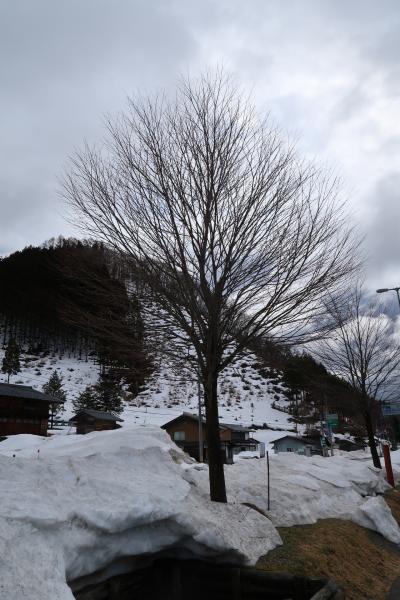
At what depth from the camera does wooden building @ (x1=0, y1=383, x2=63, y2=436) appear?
1417 inches

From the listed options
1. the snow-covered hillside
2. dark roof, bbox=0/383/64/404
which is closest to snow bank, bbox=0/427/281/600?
dark roof, bbox=0/383/64/404

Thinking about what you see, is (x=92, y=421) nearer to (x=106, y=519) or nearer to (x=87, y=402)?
(x=87, y=402)

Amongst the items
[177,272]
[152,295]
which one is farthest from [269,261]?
[152,295]

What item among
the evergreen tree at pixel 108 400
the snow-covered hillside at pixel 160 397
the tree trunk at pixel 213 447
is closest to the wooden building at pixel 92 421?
the snow-covered hillside at pixel 160 397

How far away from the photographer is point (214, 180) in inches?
325

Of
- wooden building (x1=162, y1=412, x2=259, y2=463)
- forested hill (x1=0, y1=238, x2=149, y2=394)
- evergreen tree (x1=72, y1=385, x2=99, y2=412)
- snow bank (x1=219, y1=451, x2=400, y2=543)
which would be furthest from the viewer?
evergreen tree (x1=72, y1=385, x2=99, y2=412)

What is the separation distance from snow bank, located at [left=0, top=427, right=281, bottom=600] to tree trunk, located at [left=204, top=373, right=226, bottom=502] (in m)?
0.53

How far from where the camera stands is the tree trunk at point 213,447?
7.79 meters

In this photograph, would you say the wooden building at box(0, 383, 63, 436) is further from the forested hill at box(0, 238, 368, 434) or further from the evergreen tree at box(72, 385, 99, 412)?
the evergreen tree at box(72, 385, 99, 412)

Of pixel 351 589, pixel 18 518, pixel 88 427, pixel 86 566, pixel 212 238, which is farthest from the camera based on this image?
pixel 88 427

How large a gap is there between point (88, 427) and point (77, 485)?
3812cm

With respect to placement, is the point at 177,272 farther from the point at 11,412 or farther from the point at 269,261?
the point at 11,412

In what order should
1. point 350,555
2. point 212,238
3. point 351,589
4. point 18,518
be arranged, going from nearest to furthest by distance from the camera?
point 18,518 < point 351,589 < point 350,555 < point 212,238

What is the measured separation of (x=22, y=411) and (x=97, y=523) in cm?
3602
